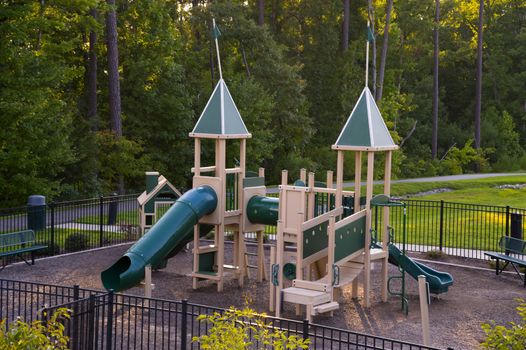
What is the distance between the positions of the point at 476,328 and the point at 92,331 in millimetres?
6701

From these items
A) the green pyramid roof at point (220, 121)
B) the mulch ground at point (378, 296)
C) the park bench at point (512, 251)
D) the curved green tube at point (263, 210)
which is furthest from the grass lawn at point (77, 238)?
the park bench at point (512, 251)

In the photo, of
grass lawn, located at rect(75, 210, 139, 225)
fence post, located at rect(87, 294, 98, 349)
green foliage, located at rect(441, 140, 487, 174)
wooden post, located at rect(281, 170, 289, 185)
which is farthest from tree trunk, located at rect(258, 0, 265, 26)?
fence post, located at rect(87, 294, 98, 349)

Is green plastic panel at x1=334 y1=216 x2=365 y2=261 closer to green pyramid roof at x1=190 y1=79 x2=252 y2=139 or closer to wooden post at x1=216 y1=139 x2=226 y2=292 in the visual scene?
wooden post at x1=216 y1=139 x2=226 y2=292

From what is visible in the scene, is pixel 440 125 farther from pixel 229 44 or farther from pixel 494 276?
pixel 494 276

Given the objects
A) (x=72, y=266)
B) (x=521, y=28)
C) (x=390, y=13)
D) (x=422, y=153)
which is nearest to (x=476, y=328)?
(x=72, y=266)

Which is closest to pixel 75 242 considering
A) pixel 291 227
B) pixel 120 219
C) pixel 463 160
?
pixel 120 219

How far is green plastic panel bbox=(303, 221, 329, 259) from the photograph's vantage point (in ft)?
47.7

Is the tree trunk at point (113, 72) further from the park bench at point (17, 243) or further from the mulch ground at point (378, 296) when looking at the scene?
the park bench at point (17, 243)

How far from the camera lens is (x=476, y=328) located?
45.0ft

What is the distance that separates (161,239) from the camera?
49.8 ft

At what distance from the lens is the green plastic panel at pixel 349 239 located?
47.6ft

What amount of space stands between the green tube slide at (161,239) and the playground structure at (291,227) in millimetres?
19

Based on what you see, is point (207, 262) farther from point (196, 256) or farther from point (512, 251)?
point (512, 251)

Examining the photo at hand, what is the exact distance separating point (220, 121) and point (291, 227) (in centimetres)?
324
